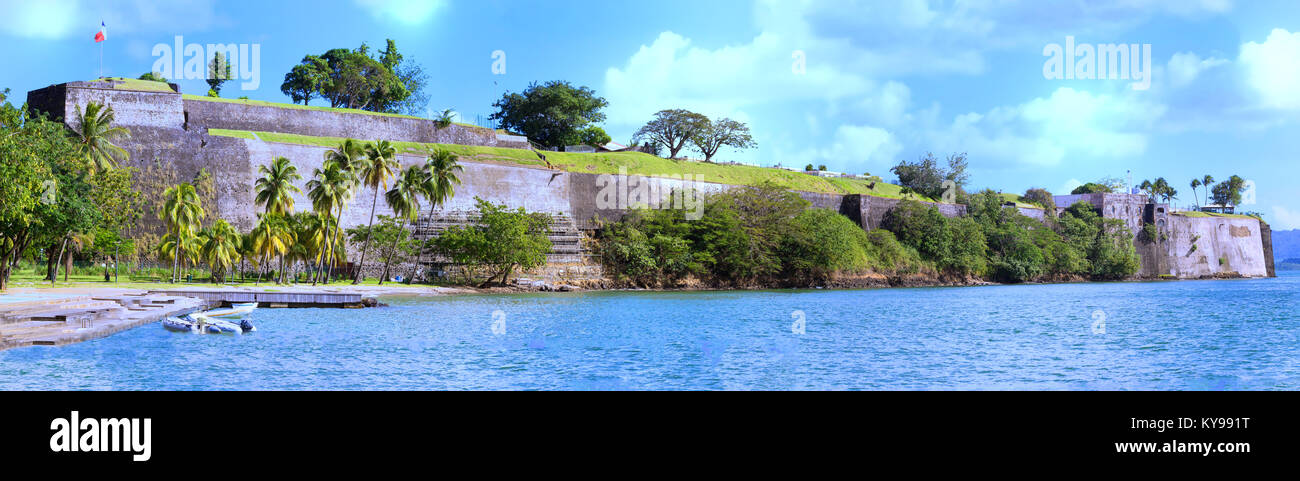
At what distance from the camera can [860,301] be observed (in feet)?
136

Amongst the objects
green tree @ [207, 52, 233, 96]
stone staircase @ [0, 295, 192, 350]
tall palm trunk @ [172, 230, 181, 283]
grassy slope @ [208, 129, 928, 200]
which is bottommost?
stone staircase @ [0, 295, 192, 350]

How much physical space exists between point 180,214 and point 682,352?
93.3 feet

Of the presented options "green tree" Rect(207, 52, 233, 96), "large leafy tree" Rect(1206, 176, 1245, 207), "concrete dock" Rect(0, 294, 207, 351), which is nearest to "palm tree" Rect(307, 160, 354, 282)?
"concrete dock" Rect(0, 294, 207, 351)

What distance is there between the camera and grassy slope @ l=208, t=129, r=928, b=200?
4935cm

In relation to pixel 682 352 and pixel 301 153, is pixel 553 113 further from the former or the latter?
pixel 682 352

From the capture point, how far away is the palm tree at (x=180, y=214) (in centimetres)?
3825

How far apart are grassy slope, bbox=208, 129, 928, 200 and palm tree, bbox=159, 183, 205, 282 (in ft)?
20.0

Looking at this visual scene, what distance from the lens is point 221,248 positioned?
3928cm

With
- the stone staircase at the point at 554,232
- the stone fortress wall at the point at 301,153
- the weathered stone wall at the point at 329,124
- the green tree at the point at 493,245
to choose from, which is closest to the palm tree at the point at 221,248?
the stone fortress wall at the point at 301,153

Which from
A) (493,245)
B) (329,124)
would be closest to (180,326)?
(493,245)

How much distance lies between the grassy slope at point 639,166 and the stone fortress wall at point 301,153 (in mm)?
1367

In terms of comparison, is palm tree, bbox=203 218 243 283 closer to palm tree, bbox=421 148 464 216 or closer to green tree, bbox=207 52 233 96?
palm tree, bbox=421 148 464 216
